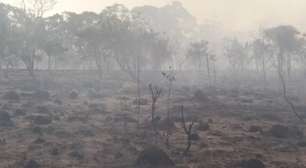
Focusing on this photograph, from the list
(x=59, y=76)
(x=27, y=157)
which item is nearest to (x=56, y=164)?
(x=27, y=157)

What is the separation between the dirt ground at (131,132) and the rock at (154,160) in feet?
2.22

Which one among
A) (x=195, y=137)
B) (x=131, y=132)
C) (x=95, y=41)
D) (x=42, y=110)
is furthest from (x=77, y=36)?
(x=195, y=137)

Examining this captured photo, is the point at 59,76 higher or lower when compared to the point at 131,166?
higher

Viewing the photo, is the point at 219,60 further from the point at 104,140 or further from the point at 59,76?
the point at 104,140

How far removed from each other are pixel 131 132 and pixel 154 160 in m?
9.99

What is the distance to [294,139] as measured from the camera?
35.5 meters

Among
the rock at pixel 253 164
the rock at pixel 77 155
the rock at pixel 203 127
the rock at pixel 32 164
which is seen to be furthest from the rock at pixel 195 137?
the rock at pixel 32 164

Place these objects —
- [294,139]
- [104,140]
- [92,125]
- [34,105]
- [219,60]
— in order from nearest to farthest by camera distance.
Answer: [104,140], [294,139], [92,125], [34,105], [219,60]

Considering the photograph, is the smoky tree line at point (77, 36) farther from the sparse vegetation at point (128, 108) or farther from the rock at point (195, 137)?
the rock at point (195, 137)

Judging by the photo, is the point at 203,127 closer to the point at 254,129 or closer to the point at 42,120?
the point at 254,129

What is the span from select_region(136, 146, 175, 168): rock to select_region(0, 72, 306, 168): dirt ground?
2.22 ft

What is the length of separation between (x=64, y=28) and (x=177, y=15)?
247 ft

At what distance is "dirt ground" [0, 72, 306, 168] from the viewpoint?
28016 millimetres

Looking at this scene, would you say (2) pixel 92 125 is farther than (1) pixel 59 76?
No
